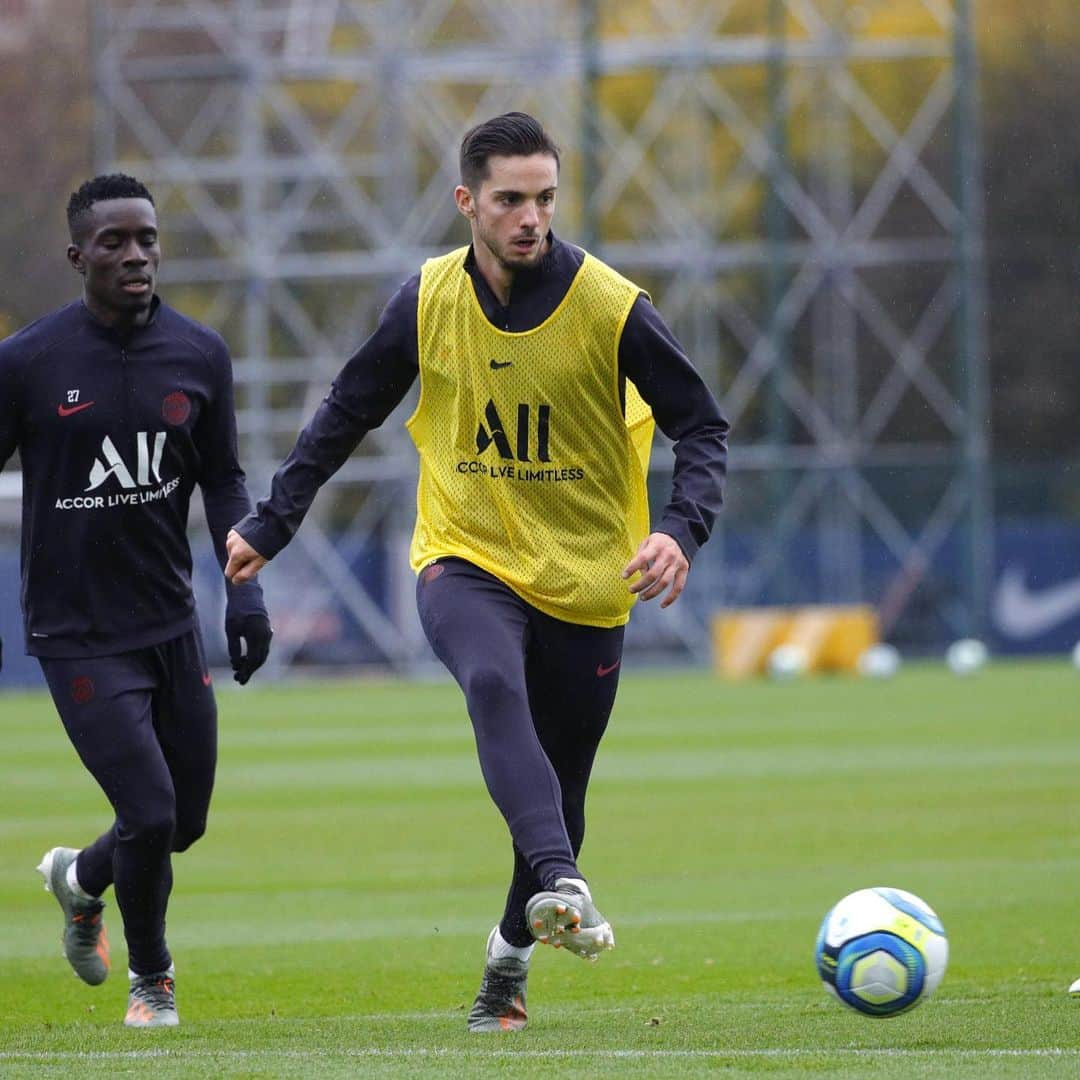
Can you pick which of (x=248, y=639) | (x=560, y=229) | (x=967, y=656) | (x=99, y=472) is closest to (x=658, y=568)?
(x=248, y=639)

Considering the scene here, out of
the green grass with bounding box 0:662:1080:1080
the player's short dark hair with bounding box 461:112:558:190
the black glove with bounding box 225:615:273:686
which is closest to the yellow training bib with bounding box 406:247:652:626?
the player's short dark hair with bounding box 461:112:558:190

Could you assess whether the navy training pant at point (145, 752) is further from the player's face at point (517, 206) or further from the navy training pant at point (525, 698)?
the player's face at point (517, 206)

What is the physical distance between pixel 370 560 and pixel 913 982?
30.2 m

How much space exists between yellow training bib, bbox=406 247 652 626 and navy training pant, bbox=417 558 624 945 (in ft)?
0.23

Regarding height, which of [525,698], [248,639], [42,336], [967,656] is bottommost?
[525,698]

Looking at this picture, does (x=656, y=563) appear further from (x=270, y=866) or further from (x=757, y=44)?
(x=757, y=44)

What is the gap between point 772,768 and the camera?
1716 cm

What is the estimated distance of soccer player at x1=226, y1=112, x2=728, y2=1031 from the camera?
246 inches

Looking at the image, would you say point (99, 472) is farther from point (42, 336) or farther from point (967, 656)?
point (967, 656)

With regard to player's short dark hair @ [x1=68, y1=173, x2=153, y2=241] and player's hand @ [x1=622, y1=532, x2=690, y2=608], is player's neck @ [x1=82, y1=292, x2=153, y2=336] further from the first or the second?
player's hand @ [x1=622, y1=532, x2=690, y2=608]

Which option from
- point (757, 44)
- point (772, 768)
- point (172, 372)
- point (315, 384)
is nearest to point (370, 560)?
point (315, 384)

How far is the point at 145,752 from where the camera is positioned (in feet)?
22.3

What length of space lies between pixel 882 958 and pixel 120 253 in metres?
2.87

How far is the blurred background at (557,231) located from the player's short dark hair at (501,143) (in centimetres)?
2719
